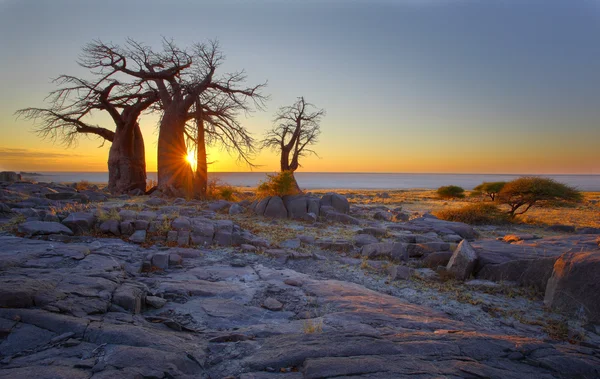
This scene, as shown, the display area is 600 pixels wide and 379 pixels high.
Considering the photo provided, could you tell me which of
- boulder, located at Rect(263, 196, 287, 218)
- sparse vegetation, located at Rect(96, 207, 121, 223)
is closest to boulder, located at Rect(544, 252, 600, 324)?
boulder, located at Rect(263, 196, 287, 218)

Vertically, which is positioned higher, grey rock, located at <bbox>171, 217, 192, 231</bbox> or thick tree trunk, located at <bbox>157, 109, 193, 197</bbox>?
thick tree trunk, located at <bbox>157, 109, 193, 197</bbox>

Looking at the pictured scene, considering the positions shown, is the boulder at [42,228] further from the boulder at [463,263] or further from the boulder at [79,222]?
the boulder at [463,263]

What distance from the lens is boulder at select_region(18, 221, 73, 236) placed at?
6740mm

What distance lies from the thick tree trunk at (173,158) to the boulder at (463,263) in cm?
1288

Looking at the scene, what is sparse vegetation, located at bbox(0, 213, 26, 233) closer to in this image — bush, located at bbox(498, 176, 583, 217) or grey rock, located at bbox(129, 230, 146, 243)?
grey rock, located at bbox(129, 230, 146, 243)

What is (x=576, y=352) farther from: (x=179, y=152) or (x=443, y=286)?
(x=179, y=152)

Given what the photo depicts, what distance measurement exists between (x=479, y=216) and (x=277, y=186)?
8370mm

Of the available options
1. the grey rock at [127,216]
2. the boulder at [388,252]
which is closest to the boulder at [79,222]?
the grey rock at [127,216]

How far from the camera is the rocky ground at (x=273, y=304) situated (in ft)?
8.59

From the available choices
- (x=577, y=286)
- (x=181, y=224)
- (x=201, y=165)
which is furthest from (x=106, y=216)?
(x=577, y=286)

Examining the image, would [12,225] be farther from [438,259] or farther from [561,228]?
[561,228]

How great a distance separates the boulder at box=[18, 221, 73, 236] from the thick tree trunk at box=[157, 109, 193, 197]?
8907 millimetres

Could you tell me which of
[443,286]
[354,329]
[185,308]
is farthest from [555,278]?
[185,308]

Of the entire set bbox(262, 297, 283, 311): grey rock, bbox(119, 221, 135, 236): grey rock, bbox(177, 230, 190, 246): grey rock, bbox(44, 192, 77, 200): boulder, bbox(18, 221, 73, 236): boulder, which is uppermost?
bbox(44, 192, 77, 200): boulder
